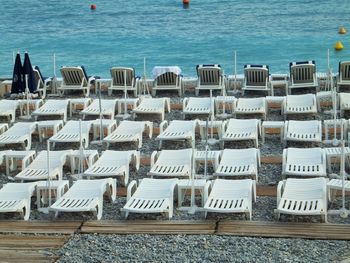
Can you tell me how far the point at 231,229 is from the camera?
30.2ft

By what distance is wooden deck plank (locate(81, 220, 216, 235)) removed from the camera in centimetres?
925

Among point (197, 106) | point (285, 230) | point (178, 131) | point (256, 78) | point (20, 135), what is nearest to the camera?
point (285, 230)

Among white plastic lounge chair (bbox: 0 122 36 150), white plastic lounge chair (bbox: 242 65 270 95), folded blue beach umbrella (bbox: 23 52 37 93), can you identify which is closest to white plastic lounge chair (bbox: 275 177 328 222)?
white plastic lounge chair (bbox: 0 122 36 150)

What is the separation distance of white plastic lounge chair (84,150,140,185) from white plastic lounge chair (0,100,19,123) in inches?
132

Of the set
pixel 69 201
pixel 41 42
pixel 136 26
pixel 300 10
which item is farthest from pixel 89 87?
pixel 300 10

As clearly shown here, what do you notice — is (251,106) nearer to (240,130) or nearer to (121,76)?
(240,130)

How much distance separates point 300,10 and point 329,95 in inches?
801

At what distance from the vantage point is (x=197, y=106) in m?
13.8

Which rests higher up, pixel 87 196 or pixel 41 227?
pixel 87 196

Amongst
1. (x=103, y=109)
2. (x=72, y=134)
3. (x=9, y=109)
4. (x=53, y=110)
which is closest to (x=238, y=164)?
(x=72, y=134)

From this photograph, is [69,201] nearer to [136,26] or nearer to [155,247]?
[155,247]

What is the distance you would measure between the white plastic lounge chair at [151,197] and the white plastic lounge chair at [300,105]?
12.2 feet

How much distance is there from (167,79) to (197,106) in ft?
7.11

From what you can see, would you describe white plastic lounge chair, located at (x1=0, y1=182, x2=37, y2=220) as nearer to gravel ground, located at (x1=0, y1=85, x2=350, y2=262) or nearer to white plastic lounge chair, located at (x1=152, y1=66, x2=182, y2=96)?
gravel ground, located at (x1=0, y1=85, x2=350, y2=262)
